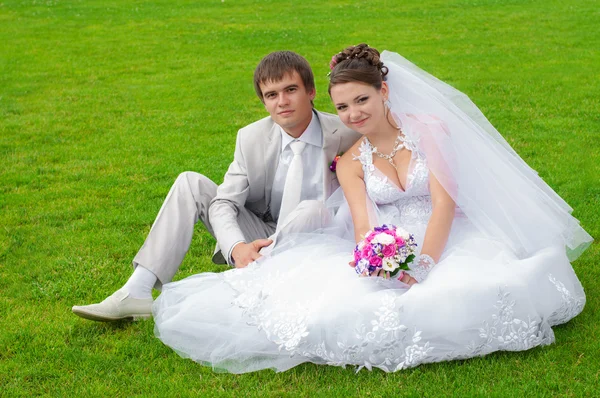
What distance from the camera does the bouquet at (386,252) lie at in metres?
4.87

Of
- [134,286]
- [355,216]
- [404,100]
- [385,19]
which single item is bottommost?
[385,19]

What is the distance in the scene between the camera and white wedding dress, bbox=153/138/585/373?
4.81m

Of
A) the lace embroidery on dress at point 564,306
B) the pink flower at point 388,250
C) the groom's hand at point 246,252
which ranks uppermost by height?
the pink flower at point 388,250

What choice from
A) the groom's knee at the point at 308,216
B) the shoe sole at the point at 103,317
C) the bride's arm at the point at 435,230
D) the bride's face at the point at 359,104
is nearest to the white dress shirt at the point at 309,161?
the groom's knee at the point at 308,216

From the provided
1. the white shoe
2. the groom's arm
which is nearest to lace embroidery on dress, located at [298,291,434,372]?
the groom's arm

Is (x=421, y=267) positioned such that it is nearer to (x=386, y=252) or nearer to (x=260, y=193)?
(x=386, y=252)

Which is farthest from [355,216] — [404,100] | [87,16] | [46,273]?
[87,16]

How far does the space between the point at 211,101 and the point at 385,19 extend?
8.25 metres

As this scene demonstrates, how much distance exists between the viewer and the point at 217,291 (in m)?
5.38

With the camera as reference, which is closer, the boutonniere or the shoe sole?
the shoe sole

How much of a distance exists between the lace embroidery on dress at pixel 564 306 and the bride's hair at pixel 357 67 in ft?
5.64

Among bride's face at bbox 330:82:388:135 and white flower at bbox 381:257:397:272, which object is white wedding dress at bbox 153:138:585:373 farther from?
bride's face at bbox 330:82:388:135

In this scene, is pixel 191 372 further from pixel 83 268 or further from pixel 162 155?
pixel 162 155

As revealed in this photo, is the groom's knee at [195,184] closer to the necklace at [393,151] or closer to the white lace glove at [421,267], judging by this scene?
the necklace at [393,151]
